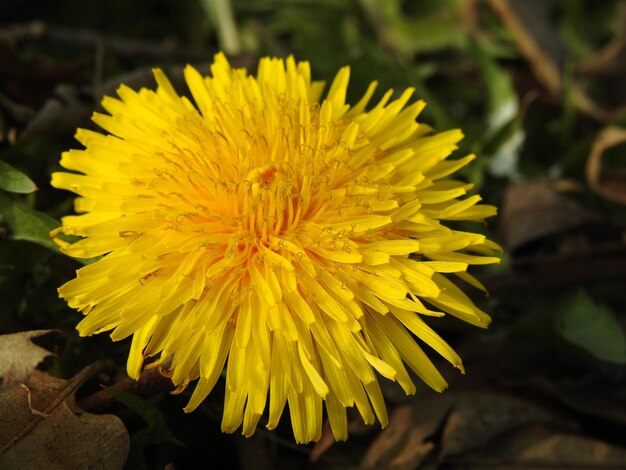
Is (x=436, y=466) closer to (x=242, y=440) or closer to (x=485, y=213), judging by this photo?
(x=242, y=440)

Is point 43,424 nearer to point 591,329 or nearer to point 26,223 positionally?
point 26,223

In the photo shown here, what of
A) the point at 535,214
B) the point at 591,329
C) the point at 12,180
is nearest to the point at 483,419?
the point at 591,329

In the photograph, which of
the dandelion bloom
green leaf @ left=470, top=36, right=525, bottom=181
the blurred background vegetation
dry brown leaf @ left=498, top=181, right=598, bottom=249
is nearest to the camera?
the dandelion bloom

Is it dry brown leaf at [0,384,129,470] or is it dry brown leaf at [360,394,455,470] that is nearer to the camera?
dry brown leaf at [0,384,129,470]

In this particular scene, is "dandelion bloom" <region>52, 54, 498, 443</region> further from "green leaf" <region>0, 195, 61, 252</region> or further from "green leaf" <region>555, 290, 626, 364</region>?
"green leaf" <region>555, 290, 626, 364</region>

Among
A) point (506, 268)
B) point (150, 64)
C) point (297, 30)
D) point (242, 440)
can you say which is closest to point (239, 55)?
point (150, 64)

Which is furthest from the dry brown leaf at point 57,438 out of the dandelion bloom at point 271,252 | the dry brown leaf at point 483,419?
the dry brown leaf at point 483,419

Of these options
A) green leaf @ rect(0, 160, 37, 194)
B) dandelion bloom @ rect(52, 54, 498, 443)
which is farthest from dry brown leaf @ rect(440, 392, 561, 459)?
green leaf @ rect(0, 160, 37, 194)

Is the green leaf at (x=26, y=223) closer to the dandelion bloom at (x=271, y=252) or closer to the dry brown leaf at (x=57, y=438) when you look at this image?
the dandelion bloom at (x=271, y=252)
